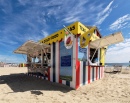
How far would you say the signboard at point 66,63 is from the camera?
743 cm

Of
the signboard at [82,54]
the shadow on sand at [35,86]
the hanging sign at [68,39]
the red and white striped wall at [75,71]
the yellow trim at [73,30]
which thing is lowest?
the shadow on sand at [35,86]

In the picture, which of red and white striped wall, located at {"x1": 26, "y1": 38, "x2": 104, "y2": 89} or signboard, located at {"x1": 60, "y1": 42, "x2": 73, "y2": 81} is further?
signboard, located at {"x1": 60, "y1": 42, "x2": 73, "y2": 81}

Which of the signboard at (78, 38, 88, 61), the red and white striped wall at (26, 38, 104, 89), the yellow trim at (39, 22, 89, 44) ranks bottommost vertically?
the red and white striped wall at (26, 38, 104, 89)

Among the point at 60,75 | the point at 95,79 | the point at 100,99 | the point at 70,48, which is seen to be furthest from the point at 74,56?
the point at 95,79

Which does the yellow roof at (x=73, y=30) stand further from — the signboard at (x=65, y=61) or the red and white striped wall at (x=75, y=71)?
the signboard at (x=65, y=61)

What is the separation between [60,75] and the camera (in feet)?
27.4

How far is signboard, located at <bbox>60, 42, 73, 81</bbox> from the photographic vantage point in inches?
292

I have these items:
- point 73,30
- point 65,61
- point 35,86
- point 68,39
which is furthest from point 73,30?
point 35,86

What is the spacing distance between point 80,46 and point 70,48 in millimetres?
586

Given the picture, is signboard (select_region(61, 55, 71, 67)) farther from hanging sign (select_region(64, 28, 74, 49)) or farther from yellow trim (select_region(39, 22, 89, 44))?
yellow trim (select_region(39, 22, 89, 44))

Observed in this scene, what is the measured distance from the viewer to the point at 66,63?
7766mm

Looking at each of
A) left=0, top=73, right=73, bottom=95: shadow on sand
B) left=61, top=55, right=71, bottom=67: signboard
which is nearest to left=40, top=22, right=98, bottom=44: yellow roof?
left=61, top=55, right=71, bottom=67: signboard

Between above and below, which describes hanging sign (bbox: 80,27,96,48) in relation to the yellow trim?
below

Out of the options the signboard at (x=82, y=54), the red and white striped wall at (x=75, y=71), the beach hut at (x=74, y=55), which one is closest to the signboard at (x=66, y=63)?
the beach hut at (x=74, y=55)
